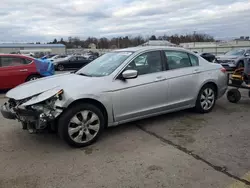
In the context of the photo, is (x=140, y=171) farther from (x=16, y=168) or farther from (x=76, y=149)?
(x=16, y=168)

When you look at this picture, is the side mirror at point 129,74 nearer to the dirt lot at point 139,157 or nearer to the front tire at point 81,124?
the front tire at point 81,124

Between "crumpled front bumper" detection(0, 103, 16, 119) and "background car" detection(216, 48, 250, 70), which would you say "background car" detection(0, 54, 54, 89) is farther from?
"background car" detection(216, 48, 250, 70)

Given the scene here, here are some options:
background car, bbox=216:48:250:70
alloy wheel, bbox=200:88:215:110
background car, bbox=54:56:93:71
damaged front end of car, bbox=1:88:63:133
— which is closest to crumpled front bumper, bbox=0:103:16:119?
damaged front end of car, bbox=1:88:63:133

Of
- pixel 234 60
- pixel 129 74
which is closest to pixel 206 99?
pixel 129 74

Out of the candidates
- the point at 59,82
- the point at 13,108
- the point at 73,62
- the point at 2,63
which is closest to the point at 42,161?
the point at 13,108

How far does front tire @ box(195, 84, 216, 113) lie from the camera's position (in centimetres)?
569

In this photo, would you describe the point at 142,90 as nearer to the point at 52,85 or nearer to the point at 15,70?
the point at 52,85

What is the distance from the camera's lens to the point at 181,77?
5.25 m

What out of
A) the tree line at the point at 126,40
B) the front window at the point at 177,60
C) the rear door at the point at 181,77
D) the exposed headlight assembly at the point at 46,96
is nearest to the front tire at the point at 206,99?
the rear door at the point at 181,77

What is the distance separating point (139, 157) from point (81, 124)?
1.06 metres

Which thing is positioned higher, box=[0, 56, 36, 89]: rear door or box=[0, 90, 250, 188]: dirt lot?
box=[0, 56, 36, 89]: rear door

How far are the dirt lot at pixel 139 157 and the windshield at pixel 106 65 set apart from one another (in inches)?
45.7

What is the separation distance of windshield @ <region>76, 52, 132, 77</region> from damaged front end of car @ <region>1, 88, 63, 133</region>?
1.00m

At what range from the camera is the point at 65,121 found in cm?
388
